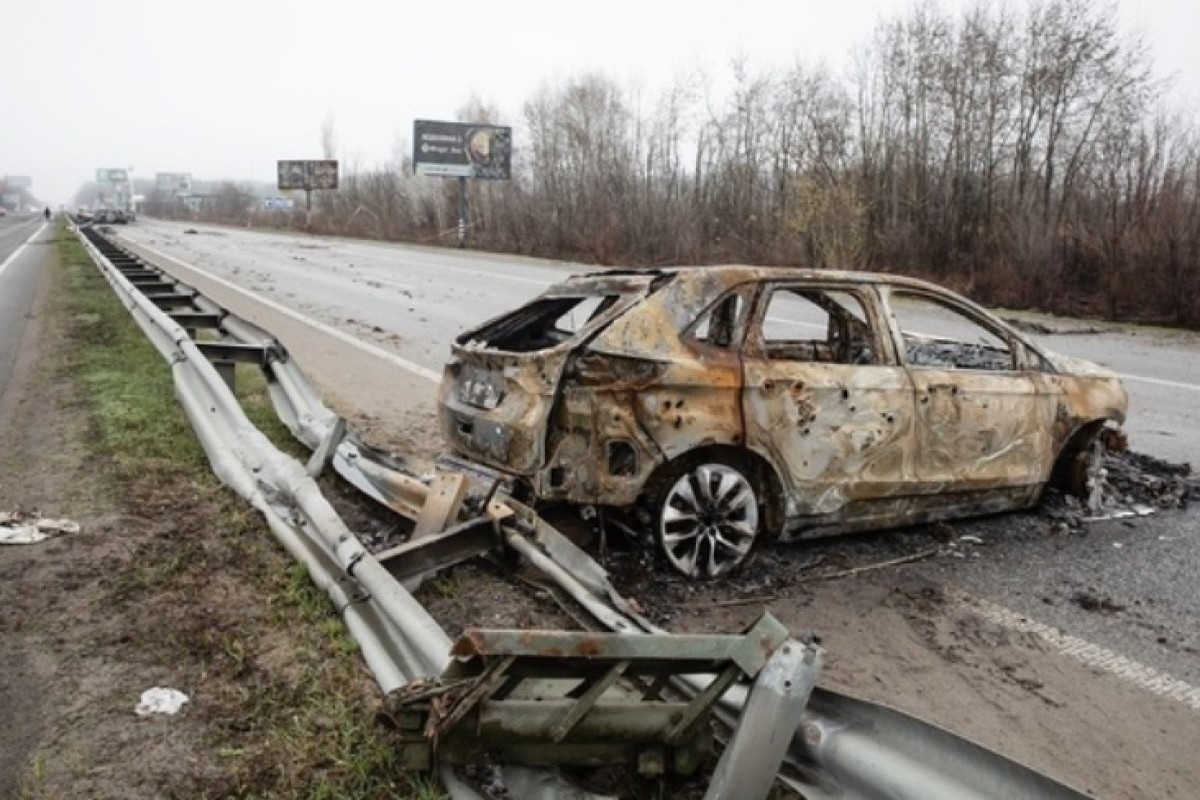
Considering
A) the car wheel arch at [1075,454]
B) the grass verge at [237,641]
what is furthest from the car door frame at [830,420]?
the grass verge at [237,641]

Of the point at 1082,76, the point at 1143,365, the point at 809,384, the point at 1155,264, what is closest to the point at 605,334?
the point at 809,384

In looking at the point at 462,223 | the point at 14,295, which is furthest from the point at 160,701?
the point at 462,223

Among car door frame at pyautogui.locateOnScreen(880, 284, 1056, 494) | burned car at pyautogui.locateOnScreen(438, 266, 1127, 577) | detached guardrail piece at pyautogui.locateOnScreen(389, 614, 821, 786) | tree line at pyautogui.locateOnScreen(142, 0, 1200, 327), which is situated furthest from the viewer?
tree line at pyautogui.locateOnScreen(142, 0, 1200, 327)

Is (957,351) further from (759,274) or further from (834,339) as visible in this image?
(759,274)

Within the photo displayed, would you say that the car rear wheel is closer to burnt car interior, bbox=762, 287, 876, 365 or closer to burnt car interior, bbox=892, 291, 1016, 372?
burnt car interior, bbox=762, 287, 876, 365

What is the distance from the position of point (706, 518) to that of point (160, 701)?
8.18ft

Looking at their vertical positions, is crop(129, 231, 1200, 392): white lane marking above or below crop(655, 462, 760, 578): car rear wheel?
above

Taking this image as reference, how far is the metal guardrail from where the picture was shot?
221 centimetres

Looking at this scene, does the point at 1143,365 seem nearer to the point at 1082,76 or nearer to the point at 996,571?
the point at 996,571

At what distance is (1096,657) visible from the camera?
385 centimetres

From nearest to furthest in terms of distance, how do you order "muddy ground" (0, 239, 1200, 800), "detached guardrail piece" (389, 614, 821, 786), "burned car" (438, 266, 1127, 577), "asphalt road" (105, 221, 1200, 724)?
"detached guardrail piece" (389, 614, 821, 786), "muddy ground" (0, 239, 1200, 800), "asphalt road" (105, 221, 1200, 724), "burned car" (438, 266, 1127, 577)

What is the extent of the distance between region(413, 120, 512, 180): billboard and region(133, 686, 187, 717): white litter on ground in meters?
43.1

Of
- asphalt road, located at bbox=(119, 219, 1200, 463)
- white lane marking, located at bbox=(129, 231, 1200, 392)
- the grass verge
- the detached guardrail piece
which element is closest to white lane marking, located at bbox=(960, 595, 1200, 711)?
→ the detached guardrail piece

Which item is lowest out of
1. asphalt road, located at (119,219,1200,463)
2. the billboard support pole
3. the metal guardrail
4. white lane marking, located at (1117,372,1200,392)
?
the metal guardrail
